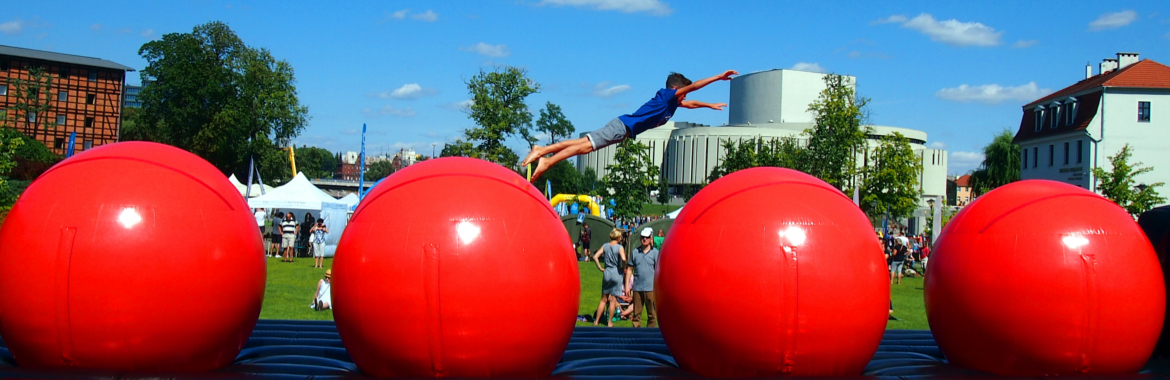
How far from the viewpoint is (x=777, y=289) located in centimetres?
496

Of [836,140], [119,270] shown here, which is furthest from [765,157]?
[119,270]

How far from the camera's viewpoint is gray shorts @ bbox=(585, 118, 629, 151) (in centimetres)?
858

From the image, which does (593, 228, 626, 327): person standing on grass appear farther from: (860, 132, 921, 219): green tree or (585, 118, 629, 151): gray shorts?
(860, 132, 921, 219): green tree

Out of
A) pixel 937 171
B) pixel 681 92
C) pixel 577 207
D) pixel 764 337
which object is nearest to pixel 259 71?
pixel 577 207

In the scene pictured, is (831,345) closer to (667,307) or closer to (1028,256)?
(667,307)

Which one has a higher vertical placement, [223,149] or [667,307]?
[223,149]

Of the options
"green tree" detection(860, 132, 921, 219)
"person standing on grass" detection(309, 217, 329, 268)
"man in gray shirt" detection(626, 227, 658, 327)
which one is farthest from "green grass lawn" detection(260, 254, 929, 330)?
"green tree" detection(860, 132, 921, 219)

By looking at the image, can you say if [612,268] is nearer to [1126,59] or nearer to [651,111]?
[651,111]

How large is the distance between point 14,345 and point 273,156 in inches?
2207

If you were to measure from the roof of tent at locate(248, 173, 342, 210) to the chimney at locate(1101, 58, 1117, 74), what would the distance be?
52.5 m

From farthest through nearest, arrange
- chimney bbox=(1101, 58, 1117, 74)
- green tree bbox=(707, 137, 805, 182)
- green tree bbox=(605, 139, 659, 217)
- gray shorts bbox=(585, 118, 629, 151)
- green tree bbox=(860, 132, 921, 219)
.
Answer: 1. chimney bbox=(1101, 58, 1117, 74)
2. green tree bbox=(707, 137, 805, 182)
3. green tree bbox=(860, 132, 921, 219)
4. green tree bbox=(605, 139, 659, 217)
5. gray shorts bbox=(585, 118, 629, 151)

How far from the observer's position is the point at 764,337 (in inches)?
198

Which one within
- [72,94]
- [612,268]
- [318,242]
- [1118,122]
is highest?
[72,94]

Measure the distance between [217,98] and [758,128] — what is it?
60481 mm
